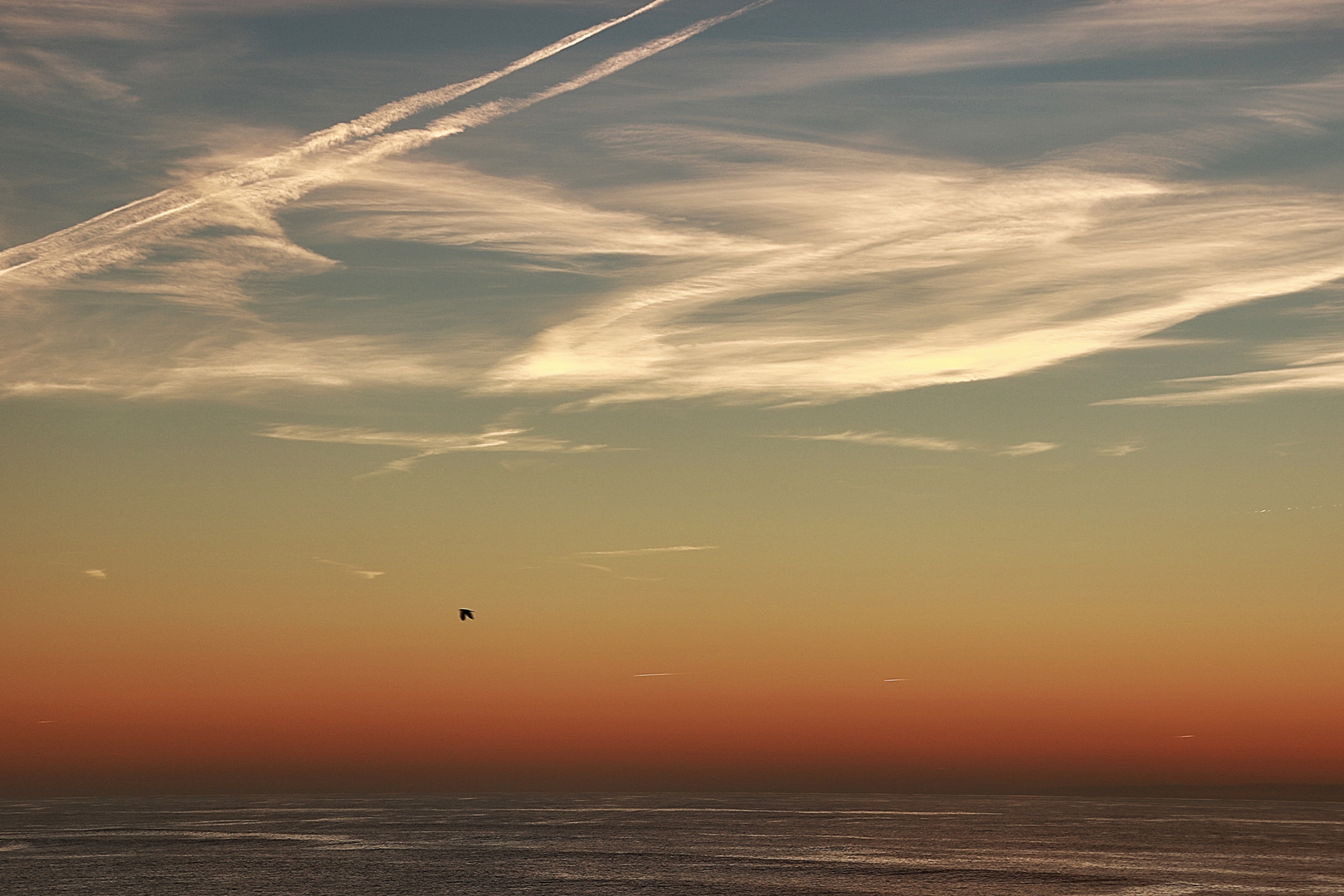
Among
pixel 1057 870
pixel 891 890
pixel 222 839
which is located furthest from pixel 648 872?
pixel 222 839

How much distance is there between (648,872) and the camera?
134250 mm

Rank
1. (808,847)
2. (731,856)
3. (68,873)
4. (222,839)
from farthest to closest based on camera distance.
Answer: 1. (222,839)
2. (808,847)
3. (731,856)
4. (68,873)

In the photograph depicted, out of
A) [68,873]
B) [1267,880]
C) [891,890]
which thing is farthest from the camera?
[68,873]

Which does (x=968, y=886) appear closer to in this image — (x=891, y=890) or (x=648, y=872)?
(x=891, y=890)

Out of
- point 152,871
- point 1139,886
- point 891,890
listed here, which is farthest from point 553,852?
point 1139,886

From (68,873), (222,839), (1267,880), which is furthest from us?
(222,839)

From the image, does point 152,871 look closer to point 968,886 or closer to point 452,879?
point 452,879

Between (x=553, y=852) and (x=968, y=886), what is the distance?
66721mm

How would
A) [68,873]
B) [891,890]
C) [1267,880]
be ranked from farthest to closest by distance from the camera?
[68,873], [1267,880], [891,890]

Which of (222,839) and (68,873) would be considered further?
(222,839)

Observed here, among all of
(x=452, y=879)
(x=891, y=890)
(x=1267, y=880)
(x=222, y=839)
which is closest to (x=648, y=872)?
(x=452, y=879)

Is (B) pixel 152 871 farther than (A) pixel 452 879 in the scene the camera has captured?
Yes

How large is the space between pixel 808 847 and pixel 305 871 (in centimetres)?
7587

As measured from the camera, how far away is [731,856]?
16100cm
